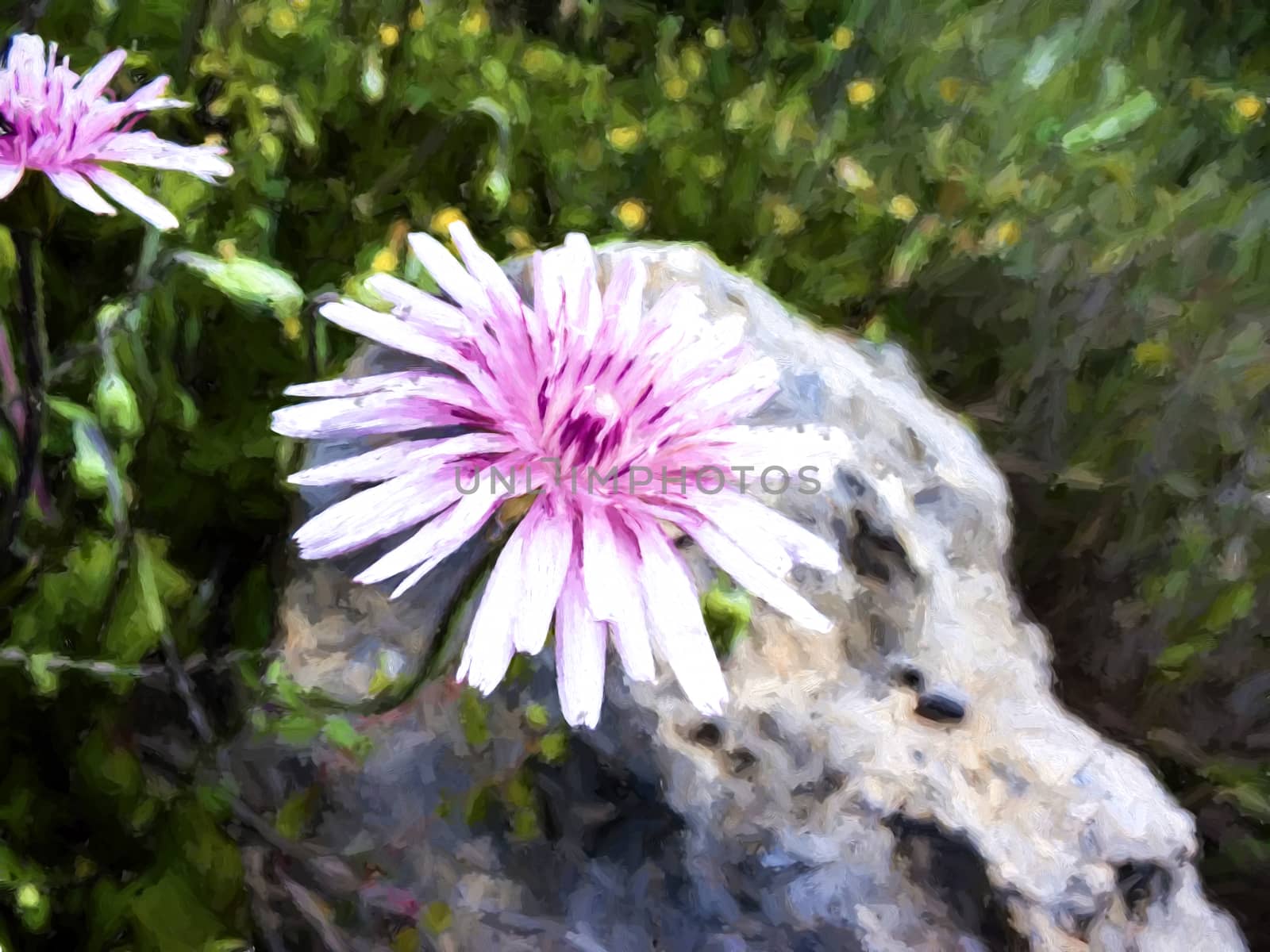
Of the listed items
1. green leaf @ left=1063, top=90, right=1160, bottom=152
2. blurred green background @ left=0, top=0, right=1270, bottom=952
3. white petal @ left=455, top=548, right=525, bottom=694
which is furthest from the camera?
green leaf @ left=1063, top=90, right=1160, bottom=152

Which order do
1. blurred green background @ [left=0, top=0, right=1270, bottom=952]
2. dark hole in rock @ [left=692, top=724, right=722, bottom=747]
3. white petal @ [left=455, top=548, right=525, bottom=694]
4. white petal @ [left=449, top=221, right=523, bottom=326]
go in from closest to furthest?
white petal @ [left=455, top=548, right=525, bottom=694]
white petal @ [left=449, top=221, right=523, bottom=326]
dark hole in rock @ [left=692, top=724, right=722, bottom=747]
blurred green background @ [left=0, top=0, right=1270, bottom=952]

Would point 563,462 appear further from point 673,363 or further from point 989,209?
point 989,209

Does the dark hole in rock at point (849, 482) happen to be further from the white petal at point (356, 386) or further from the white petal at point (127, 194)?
the white petal at point (127, 194)

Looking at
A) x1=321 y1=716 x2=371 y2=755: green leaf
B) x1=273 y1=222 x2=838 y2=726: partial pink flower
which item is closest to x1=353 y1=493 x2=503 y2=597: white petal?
x1=273 y1=222 x2=838 y2=726: partial pink flower

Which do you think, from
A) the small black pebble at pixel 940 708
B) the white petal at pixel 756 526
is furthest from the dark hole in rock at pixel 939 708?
the white petal at pixel 756 526

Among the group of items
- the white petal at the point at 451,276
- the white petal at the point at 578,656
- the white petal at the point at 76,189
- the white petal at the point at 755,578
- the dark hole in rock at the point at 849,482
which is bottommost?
the white petal at the point at 578,656

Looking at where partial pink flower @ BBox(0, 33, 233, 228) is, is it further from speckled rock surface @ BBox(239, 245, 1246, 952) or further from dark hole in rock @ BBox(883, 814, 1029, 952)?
dark hole in rock @ BBox(883, 814, 1029, 952)

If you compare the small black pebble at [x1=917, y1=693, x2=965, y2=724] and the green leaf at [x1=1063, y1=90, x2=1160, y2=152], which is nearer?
the small black pebble at [x1=917, y1=693, x2=965, y2=724]

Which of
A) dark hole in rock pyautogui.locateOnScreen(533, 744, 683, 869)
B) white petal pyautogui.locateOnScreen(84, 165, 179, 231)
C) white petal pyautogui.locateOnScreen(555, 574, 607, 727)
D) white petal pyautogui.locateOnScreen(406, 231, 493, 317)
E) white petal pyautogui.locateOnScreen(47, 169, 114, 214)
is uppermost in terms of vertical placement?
white petal pyautogui.locateOnScreen(406, 231, 493, 317)

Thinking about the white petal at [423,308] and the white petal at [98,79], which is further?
the white petal at [98,79]
